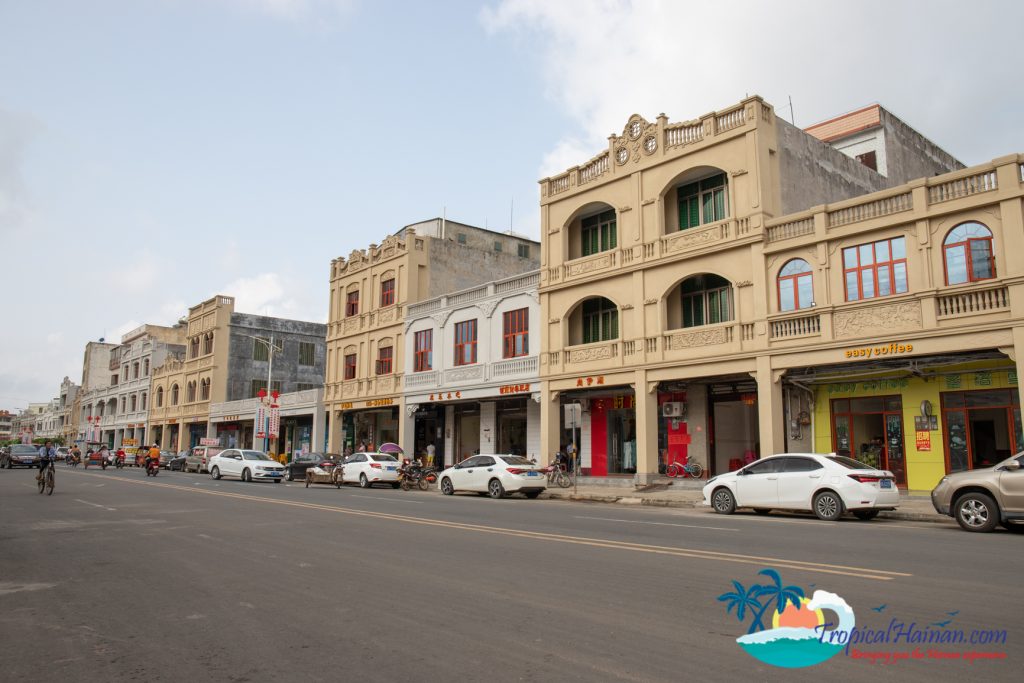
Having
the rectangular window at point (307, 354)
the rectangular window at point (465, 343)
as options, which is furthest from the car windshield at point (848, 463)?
the rectangular window at point (307, 354)

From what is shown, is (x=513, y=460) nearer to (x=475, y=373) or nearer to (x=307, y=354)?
(x=475, y=373)

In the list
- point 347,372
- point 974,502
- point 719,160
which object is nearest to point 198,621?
point 974,502

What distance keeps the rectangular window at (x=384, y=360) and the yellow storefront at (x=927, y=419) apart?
2376 cm

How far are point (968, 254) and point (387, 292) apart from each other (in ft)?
95.7

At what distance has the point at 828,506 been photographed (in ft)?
51.4

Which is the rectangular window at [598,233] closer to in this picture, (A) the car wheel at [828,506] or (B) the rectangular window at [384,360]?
(B) the rectangular window at [384,360]

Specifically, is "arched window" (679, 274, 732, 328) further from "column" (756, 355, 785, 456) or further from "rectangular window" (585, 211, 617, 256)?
"rectangular window" (585, 211, 617, 256)

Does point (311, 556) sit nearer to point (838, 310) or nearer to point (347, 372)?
point (838, 310)

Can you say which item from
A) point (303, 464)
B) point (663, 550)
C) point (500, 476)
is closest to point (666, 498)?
point (500, 476)

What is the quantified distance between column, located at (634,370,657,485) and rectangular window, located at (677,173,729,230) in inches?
233

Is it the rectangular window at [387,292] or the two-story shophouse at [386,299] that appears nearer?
the two-story shophouse at [386,299]

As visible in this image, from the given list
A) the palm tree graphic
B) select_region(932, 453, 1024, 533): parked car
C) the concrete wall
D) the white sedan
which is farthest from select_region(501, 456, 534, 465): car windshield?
the concrete wall

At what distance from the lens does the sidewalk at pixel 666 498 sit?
54.4 ft

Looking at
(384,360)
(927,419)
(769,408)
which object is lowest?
(927,419)
